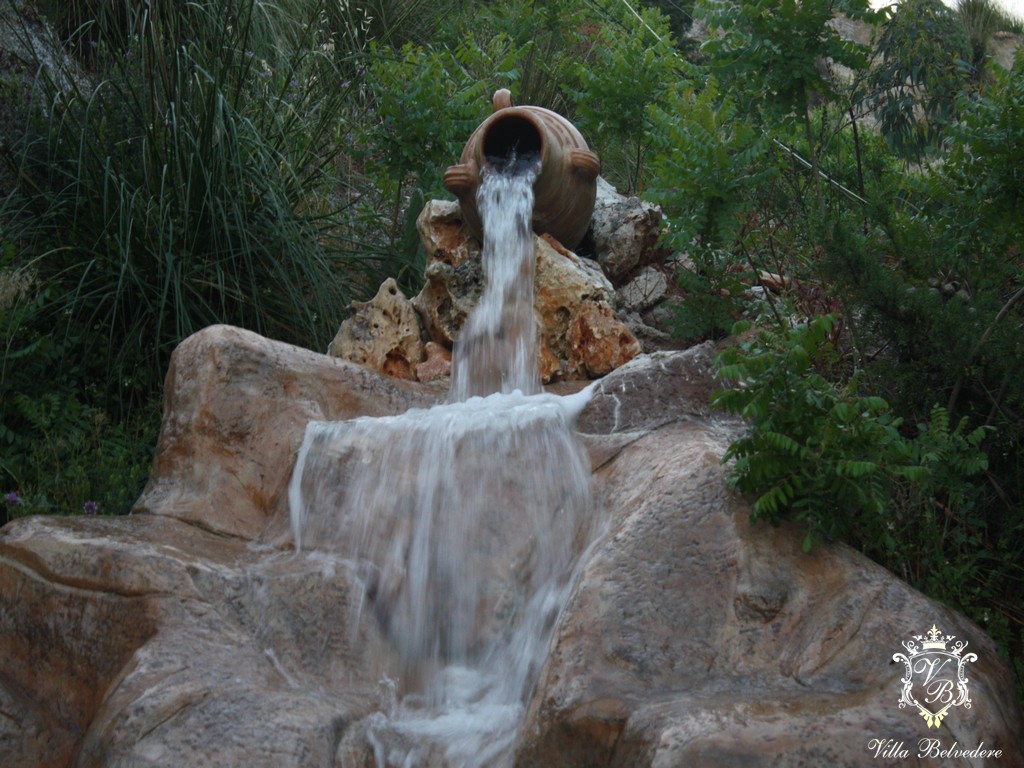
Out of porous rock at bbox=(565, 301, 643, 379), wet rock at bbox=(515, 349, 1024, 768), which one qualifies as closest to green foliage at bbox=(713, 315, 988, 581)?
wet rock at bbox=(515, 349, 1024, 768)

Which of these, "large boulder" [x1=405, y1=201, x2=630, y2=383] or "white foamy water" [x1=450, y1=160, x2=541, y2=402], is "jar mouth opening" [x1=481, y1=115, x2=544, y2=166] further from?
"large boulder" [x1=405, y1=201, x2=630, y2=383]

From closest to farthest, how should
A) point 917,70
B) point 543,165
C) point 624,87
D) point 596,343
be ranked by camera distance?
point 596,343
point 543,165
point 917,70
point 624,87

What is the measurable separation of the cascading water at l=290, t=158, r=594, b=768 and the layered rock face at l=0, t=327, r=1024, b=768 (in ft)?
0.26

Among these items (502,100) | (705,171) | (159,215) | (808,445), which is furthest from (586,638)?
(502,100)

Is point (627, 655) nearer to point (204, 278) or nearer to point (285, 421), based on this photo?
point (285, 421)

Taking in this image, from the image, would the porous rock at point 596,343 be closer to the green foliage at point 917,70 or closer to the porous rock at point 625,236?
the porous rock at point 625,236

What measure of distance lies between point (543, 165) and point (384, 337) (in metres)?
1.27

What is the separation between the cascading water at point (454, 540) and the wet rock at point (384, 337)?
104 centimetres

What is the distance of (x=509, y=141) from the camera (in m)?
5.82

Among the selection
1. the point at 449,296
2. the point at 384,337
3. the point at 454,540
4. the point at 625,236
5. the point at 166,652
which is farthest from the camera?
the point at 625,236

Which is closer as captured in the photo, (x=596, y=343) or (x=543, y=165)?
(x=596, y=343)

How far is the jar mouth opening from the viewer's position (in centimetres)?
571

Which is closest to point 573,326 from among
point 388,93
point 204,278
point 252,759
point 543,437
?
point 543,437

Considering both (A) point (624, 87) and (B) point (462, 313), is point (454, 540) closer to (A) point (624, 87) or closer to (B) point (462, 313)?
(B) point (462, 313)
